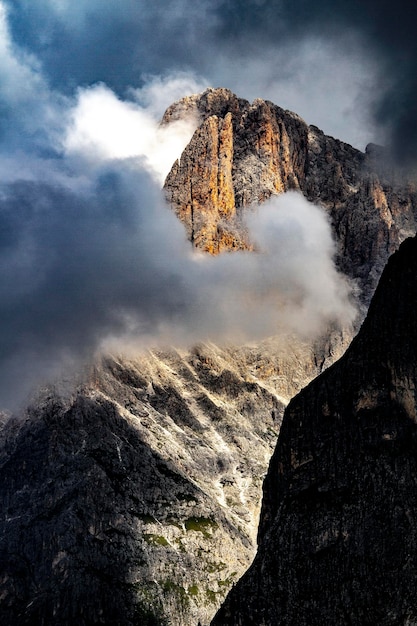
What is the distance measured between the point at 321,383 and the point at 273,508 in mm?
26181

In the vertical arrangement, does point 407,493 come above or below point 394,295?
below

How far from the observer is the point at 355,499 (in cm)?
16625

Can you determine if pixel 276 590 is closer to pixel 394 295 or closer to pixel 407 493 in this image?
pixel 407 493

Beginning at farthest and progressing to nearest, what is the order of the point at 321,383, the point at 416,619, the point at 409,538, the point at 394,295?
the point at 321,383, the point at 394,295, the point at 409,538, the point at 416,619

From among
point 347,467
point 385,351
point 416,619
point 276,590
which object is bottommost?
point 416,619

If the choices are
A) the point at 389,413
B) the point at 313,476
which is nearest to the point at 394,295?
the point at 389,413

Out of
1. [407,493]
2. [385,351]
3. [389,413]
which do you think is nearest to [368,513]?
[407,493]

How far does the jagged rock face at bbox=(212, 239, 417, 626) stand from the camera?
516 feet

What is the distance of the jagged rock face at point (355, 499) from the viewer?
157 m

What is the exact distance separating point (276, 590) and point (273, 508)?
1098 inches

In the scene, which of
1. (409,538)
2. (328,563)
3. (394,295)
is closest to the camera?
(409,538)

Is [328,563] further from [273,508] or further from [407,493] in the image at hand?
[273,508]

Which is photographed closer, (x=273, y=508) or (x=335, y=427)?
(x=335, y=427)

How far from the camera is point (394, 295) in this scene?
179 m
